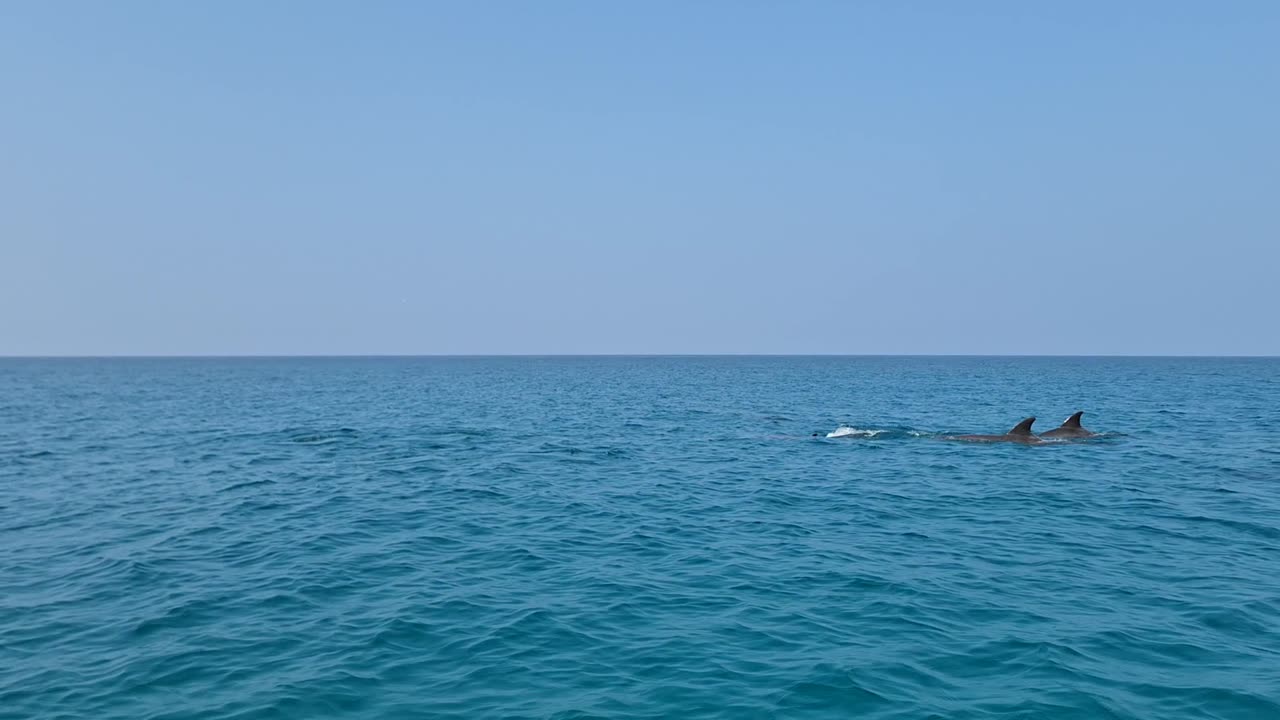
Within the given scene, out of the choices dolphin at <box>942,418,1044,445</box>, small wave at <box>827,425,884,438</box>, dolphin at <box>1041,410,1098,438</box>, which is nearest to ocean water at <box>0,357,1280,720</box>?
dolphin at <box>942,418,1044,445</box>

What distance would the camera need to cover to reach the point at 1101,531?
19.2 metres

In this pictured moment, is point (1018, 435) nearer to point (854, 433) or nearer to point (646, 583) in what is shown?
point (854, 433)

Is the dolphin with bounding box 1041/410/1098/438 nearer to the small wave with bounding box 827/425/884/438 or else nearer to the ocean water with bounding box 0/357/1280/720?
the ocean water with bounding box 0/357/1280/720

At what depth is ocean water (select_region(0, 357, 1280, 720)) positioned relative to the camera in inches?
408

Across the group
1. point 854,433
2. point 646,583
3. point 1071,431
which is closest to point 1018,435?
point 1071,431

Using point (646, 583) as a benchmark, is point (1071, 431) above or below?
above

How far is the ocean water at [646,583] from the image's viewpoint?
1038 cm

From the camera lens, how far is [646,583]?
1514 cm

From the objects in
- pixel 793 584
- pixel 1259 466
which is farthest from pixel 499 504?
pixel 1259 466

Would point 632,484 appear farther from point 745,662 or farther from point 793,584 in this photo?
point 745,662

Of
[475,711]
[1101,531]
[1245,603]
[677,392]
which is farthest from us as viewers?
[677,392]

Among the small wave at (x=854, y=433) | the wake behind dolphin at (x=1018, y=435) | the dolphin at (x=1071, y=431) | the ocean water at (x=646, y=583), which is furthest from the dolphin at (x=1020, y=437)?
the small wave at (x=854, y=433)

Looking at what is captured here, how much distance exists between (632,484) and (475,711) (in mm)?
17035

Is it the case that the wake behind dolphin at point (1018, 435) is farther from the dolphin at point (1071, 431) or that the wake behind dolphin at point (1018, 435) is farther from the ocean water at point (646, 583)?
the ocean water at point (646, 583)
